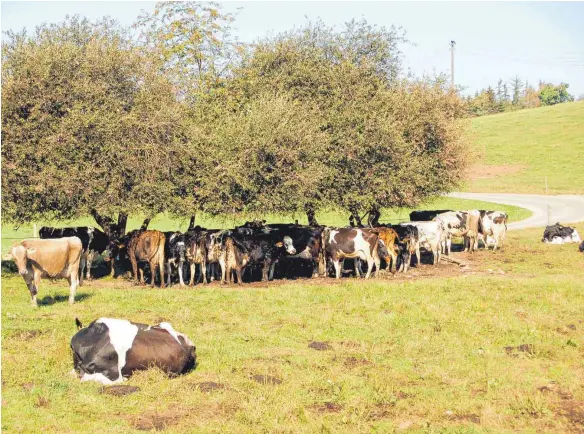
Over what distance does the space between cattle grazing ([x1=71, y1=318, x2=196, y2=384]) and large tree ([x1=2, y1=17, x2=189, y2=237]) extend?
1105 cm

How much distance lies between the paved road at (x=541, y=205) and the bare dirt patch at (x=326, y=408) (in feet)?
115

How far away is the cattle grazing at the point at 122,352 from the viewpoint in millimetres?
12039

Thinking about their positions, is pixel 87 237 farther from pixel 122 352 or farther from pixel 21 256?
pixel 122 352

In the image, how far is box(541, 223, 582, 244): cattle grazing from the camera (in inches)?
1339

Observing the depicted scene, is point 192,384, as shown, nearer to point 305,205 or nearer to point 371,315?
point 371,315

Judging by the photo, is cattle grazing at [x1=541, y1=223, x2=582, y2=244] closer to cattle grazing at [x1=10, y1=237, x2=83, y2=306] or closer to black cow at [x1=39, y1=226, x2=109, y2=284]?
black cow at [x1=39, y1=226, x2=109, y2=284]

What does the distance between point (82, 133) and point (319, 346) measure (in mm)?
12569

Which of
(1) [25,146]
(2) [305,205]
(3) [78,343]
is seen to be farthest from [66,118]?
(3) [78,343]

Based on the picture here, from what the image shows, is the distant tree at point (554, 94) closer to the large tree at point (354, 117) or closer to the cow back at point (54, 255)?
the large tree at point (354, 117)

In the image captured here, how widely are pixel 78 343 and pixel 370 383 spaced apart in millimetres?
5281

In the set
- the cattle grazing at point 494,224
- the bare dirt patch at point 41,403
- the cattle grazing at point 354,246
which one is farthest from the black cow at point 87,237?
the cattle grazing at point 494,224

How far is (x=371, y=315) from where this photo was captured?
674 inches

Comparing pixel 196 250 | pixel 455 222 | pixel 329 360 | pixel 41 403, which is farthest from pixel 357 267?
pixel 41 403

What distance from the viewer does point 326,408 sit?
36.2 feet
